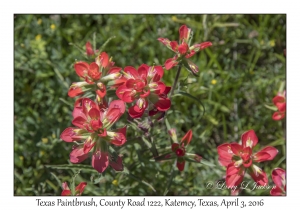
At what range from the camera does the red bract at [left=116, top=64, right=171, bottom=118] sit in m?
1.96

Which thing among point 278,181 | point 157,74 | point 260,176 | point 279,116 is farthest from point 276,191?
point 157,74

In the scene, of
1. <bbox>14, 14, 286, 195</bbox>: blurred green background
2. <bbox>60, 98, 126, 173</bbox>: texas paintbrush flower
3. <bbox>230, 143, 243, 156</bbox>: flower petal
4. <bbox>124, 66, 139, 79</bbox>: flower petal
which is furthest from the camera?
<bbox>14, 14, 286, 195</bbox>: blurred green background

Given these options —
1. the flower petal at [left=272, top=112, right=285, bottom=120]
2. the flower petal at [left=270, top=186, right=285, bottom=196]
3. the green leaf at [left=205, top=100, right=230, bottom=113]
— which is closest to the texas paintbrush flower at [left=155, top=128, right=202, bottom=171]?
the flower petal at [left=270, top=186, right=285, bottom=196]

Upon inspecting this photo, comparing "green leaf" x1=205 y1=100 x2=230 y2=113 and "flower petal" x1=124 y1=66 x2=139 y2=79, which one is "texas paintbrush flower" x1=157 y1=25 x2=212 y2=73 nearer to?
"flower petal" x1=124 y1=66 x2=139 y2=79

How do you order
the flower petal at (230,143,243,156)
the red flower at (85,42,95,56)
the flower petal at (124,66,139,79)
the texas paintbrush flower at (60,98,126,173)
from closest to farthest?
the texas paintbrush flower at (60,98,126,173) < the flower petal at (124,66,139,79) < the flower petal at (230,143,243,156) < the red flower at (85,42,95,56)

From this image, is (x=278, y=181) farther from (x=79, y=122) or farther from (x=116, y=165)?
(x=79, y=122)

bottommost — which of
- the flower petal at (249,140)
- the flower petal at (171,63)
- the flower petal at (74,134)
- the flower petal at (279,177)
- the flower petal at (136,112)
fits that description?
the flower petal at (279,177)

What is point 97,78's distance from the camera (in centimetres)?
205

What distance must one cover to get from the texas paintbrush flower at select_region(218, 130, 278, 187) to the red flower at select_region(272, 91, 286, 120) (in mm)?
591

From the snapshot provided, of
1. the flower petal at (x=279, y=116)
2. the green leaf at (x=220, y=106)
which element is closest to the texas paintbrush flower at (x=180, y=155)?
the flower petal at (x=279, y=116)

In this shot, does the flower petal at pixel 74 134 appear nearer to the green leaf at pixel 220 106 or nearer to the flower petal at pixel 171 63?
the flower petal at pixel 171 63

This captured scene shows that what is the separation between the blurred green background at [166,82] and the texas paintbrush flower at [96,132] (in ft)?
2.42

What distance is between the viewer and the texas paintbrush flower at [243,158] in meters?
2.11

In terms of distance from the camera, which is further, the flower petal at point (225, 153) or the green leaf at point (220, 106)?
the green leaf at point (220, 106)
